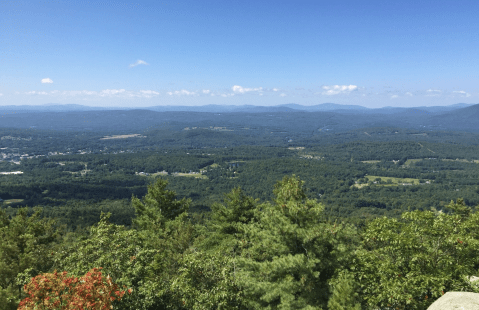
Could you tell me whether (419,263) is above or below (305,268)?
below

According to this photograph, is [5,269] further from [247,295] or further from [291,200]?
[291,200]

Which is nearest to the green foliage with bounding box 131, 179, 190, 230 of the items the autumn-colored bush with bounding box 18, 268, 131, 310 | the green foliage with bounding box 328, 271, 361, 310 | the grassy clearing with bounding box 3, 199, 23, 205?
the autumn-colored bush with bounding box 18, 268, 131, 310

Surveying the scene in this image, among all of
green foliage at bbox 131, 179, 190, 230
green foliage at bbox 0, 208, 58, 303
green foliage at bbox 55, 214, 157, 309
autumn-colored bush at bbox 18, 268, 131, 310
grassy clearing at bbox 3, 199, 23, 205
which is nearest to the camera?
autumn-colored bush at bbox 18, 268, 131, 310

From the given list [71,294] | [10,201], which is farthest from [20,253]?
[10,201]

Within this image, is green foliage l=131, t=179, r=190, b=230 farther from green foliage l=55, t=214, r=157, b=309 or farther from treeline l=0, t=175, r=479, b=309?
green foliage l=55, t=214, r=157, b=309

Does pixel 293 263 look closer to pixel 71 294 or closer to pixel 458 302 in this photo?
pixel 458 302

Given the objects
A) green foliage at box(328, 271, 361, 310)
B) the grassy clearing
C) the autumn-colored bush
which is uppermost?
the autumn-colored bush

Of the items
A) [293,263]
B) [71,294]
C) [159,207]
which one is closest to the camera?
[71,294]
